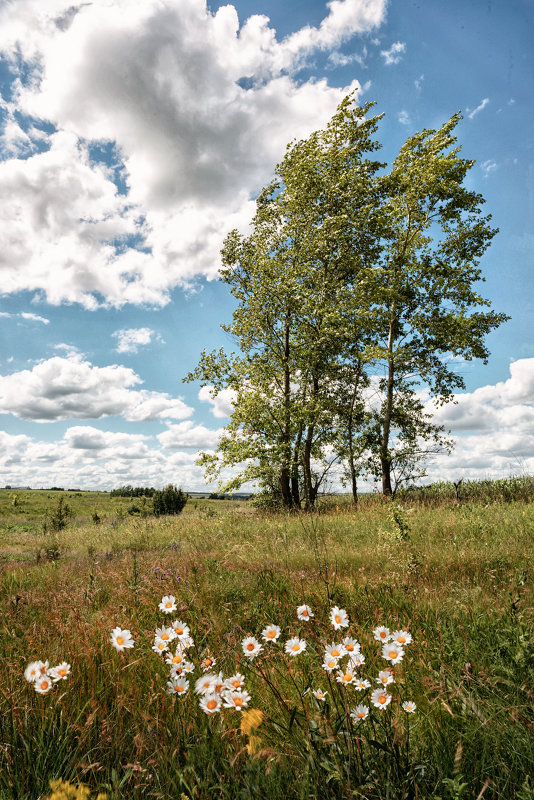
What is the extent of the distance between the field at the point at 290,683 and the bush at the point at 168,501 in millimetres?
24865

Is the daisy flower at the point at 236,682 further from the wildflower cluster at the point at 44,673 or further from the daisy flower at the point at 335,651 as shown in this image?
the wildflower cluster at the point at 44,673

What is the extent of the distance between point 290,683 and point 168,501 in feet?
101

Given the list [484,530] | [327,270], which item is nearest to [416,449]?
[327,270]

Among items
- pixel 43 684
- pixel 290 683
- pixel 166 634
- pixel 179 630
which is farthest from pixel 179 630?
pixel 290 683

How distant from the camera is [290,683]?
292 centimetres

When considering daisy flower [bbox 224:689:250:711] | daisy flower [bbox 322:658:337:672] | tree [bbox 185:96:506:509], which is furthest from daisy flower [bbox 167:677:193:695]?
tree [bbox 185:96:506:509]

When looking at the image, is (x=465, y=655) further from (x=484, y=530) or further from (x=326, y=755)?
(x=484, y=530)

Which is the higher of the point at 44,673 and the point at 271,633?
the point at 271,633

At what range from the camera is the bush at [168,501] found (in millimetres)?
31844

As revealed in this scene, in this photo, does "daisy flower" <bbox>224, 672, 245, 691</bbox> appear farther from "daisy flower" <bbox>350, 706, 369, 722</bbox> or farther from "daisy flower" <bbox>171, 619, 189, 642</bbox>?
"daisy flower" <bbox>350, 706, 369, 722</bbox>

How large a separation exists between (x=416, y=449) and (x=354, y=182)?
38.9 feet

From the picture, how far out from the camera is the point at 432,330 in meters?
17.3

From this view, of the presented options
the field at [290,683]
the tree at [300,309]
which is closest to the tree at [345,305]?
the tree at [300,309]

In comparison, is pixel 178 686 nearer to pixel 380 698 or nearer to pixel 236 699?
pixel 236 699
